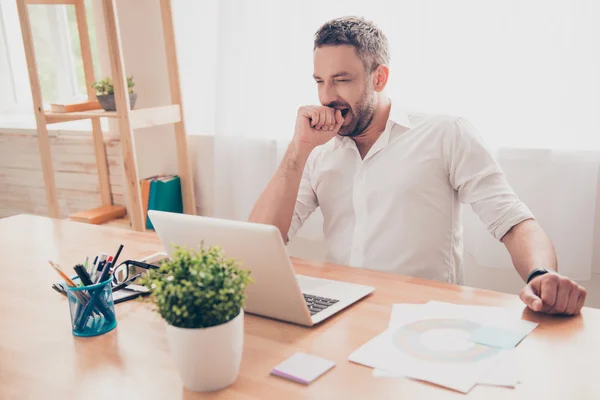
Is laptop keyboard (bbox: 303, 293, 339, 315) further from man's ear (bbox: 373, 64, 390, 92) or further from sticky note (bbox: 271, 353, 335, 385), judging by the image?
man's ear (bbox: 373, 64, 390, 92)

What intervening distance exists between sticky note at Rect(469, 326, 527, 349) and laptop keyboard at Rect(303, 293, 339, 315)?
0.28 m

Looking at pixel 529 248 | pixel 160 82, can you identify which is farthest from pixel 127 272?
pixel 160 82

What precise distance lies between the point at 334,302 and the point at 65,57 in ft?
10.1

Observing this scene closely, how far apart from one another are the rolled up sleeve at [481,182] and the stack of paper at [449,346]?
43 cm

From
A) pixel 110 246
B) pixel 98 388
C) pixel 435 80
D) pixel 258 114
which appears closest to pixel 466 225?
pixel 435 80

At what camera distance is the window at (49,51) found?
11.8ft

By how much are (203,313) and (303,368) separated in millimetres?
190

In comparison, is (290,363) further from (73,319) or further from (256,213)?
(256,213)

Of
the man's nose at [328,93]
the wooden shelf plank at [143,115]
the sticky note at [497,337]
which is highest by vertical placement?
the man's nose at [328,93]

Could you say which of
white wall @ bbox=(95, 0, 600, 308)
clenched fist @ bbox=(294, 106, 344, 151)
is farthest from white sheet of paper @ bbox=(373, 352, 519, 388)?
white wall @ bbox=(95, 0, 600, 308)

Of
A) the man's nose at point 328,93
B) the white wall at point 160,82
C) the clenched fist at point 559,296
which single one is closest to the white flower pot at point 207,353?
the clenched fist at point 559,296

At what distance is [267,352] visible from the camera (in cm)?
101

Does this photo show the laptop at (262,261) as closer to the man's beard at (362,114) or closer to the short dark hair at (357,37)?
the man's beard at (362,114)

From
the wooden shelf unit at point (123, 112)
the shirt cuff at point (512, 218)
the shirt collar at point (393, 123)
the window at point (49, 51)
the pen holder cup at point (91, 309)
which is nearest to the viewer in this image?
the pen holder cup at point (91, 309)
